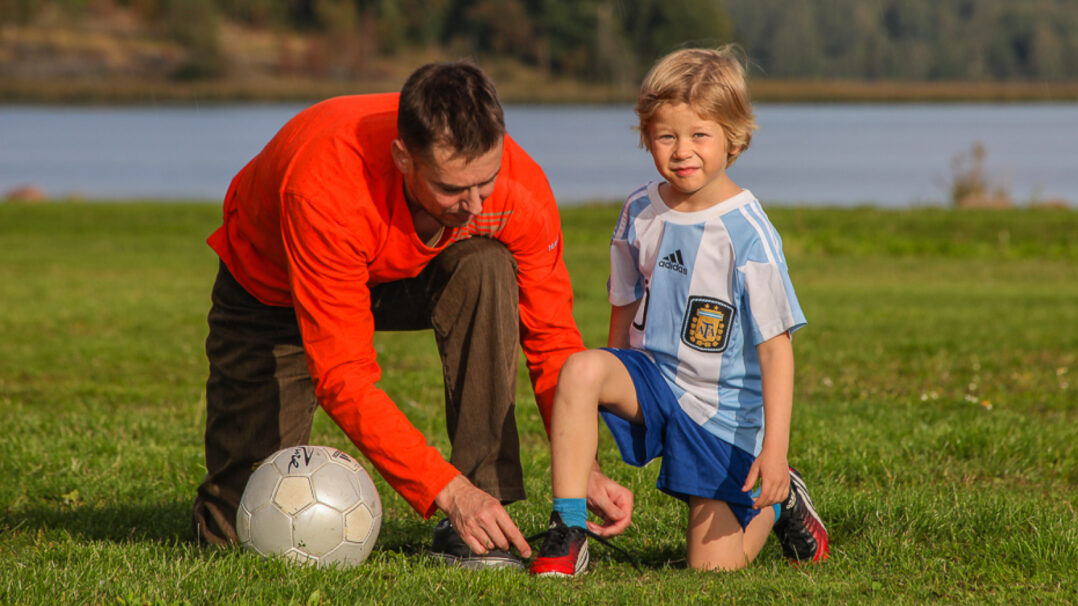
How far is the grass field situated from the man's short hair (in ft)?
4.86

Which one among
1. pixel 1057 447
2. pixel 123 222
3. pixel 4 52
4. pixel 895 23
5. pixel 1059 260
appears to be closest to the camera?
pixel 1057 447

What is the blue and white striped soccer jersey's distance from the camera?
417 centimetres

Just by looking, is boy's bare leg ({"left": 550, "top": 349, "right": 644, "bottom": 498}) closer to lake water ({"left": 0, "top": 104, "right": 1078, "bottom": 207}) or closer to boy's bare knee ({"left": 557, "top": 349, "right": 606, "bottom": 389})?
boy's bare knee ({"left": 557, "top": 349, "right": 606, "bottom": 389})

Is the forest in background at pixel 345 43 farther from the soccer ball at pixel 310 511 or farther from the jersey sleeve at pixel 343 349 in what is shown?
the jersey sleeve at pixel 343 349

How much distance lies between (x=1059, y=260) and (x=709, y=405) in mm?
18946

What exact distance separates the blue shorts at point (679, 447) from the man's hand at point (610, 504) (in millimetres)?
174

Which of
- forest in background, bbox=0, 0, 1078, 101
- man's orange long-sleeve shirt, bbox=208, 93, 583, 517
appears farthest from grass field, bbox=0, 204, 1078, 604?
forest in background, bbox=0, 0, 1078, 101

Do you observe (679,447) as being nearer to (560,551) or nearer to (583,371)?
(583,371)

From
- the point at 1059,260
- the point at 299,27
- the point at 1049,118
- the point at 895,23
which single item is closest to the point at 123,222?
the point at 1059,260

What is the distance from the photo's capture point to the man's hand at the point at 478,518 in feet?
12.5

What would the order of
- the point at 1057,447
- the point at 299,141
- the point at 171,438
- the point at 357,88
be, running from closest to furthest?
the point at 299,141
the point at 1057,447
the point at 171,438
the point at 357,88

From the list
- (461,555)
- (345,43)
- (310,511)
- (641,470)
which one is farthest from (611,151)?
(310,511)

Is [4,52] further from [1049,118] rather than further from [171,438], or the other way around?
[171,438]

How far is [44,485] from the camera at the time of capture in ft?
19.2
